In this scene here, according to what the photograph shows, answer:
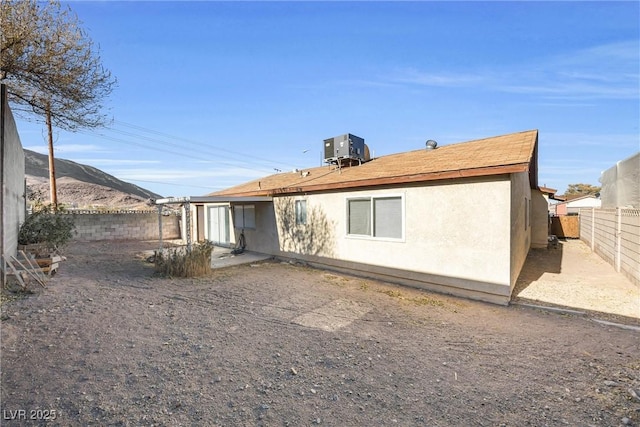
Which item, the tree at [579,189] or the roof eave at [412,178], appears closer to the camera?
the roof eave at [412,178]

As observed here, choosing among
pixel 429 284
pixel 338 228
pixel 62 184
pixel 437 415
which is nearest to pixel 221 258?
pixel 338 228

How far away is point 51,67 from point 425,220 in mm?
9525

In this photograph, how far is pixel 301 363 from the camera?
348cm

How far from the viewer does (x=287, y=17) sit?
30.3 feet

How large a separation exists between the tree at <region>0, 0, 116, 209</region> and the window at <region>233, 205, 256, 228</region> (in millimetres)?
5926

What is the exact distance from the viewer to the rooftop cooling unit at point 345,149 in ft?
38.1

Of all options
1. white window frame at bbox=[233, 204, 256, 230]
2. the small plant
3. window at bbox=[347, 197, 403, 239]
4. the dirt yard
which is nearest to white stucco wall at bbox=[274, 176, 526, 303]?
window at bbox=[347, 197, 403, 239]

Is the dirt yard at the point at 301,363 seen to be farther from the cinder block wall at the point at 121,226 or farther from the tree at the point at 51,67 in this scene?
the cinder block wall at the point at 121,226

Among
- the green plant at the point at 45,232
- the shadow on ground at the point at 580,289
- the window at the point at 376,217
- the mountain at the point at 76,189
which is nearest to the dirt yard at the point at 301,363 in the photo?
the shadow on ground at the point at 580,289

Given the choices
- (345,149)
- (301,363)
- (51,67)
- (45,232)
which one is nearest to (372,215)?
(345,149)

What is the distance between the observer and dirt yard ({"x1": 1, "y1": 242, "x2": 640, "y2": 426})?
8.44 feet

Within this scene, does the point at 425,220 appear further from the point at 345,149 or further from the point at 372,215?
the point at 345,149

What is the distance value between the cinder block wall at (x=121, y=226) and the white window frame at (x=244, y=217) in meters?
7.26

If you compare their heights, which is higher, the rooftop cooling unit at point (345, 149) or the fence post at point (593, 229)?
the rooftop cooling unit at point (345, 149)
